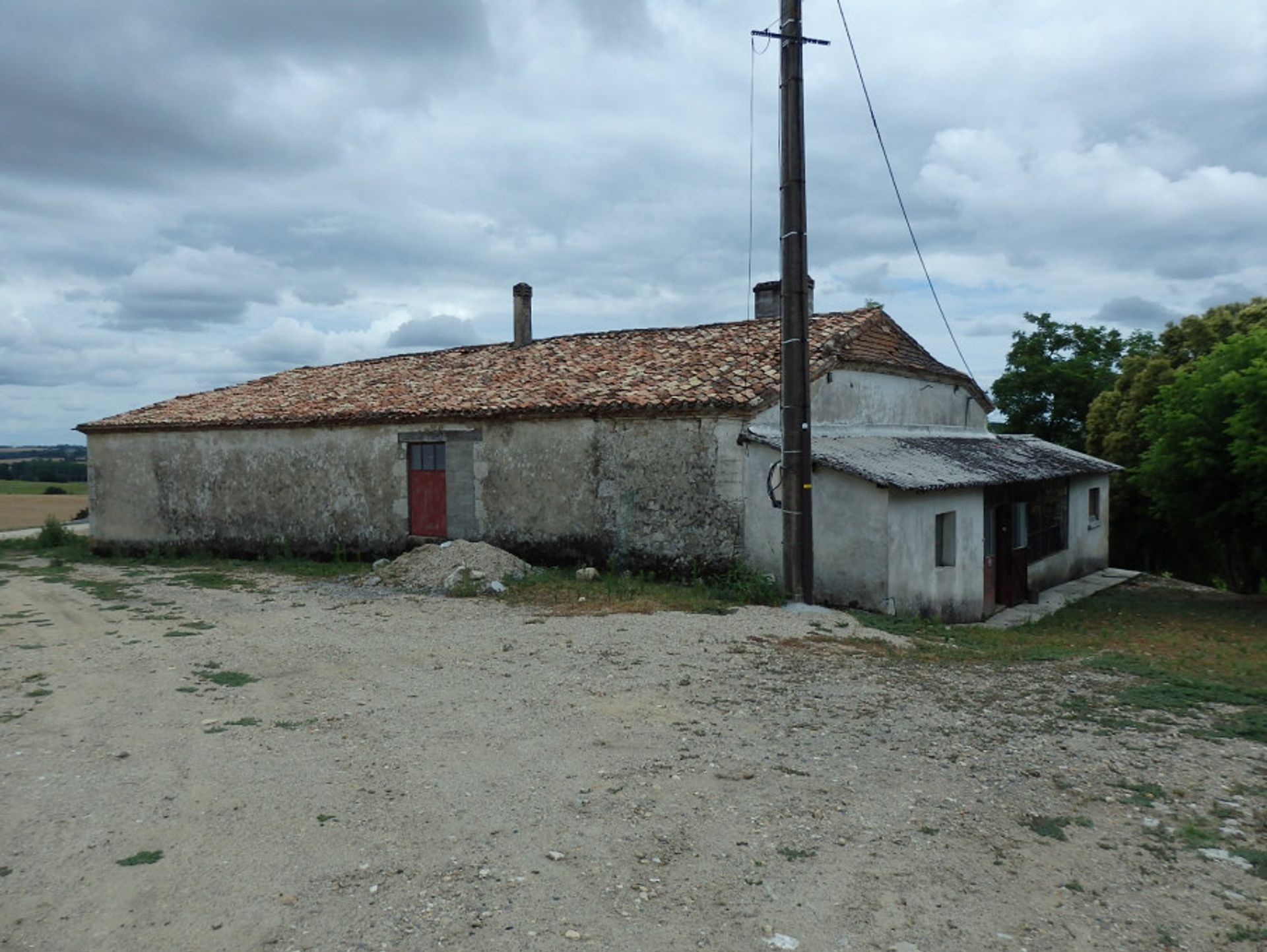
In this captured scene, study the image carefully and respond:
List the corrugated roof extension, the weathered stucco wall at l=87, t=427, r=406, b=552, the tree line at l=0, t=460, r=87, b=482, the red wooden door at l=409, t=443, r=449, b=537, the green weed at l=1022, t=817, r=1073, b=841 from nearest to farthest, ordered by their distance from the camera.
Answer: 1. the green weed at l=1022, t=817, r=1073, b=841
2. the corrugated roof extension
3. the red wooden door at l=409, t=443, r=449, b=537
4. the weathered stucco wall at l=87, t=427, r=406, b=552
5. the tree line at l=0, t=460, r=87, b=482

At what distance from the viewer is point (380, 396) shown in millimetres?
17906

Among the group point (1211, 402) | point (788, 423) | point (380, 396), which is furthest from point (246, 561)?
point (1211, 402)

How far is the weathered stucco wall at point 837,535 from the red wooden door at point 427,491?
6155 millimetres

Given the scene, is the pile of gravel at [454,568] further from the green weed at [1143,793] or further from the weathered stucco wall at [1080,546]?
the weathered stucco wall at [1080,546]

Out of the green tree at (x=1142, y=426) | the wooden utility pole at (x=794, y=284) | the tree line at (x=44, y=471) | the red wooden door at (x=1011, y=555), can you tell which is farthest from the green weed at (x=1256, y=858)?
the tree line at (x=44, y=471)

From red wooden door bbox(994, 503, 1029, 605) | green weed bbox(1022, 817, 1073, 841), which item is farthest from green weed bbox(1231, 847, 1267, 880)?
red wooden door bbox(994, 503, 1029, 605)

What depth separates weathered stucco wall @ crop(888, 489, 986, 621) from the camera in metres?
12.1

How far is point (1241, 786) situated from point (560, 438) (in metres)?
11.0

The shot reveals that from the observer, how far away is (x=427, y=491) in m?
16.4

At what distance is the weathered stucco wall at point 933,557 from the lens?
477 inches

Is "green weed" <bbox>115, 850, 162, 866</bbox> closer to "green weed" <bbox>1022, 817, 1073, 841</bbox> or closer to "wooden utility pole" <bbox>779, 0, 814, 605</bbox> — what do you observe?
"green weed" <bbox>1022, 817, 1073, 841</bbox>

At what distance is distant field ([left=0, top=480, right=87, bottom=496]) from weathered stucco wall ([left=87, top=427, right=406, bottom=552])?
28.2 meters

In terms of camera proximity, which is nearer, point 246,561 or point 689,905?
point 689,905

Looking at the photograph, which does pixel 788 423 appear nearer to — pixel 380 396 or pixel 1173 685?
pixel 1173 685
